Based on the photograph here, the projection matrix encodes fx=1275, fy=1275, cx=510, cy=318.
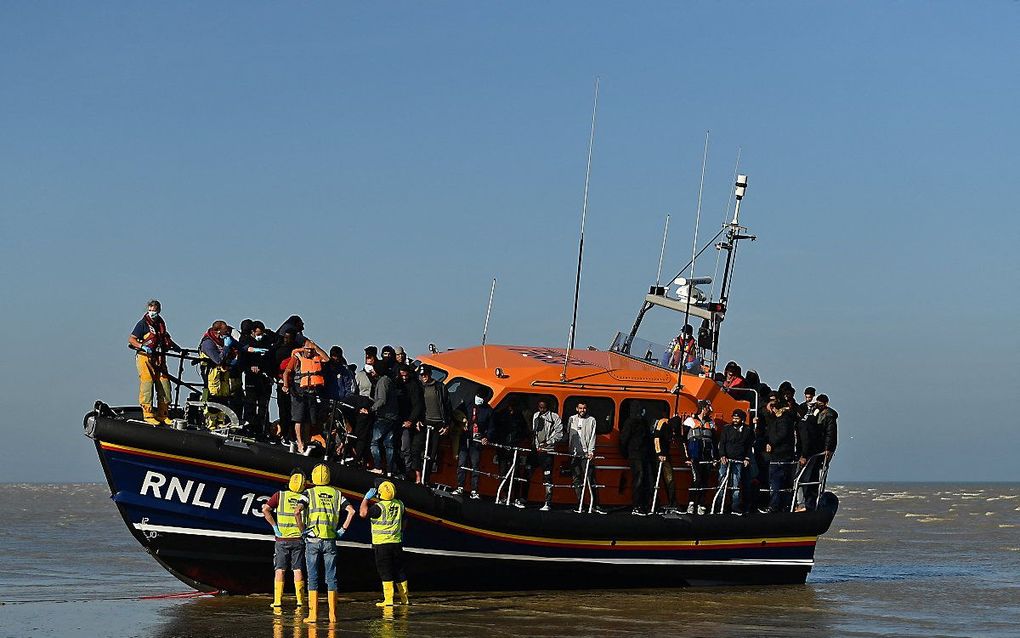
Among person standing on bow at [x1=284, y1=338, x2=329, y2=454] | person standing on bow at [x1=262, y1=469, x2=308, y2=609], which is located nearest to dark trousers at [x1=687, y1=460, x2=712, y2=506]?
person standing on bow at [x1=284, y1=338, x2=329, y2=454]

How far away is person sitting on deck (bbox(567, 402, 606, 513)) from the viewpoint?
14102 mm

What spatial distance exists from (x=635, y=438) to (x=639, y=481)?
49 centimetres

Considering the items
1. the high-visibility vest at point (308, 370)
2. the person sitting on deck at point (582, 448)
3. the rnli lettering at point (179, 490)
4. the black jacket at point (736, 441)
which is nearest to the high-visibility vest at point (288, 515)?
the rnli lettering at point (179, 490)

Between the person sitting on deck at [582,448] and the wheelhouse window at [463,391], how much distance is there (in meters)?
1.00

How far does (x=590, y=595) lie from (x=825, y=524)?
137 inches

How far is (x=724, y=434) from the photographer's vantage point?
1486 centimetres

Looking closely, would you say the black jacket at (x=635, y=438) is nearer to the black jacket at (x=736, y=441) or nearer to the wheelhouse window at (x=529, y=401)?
the wheelhouse window at (x=529, y=401)

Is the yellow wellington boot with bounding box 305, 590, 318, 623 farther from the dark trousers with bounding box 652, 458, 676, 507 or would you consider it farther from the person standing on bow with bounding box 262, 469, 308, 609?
the dark trousers with bounding box 652, 458, 676, 507

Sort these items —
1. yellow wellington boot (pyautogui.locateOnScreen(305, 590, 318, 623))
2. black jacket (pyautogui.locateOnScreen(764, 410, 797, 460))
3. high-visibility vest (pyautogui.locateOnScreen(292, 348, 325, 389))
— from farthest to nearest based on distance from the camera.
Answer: black jacket (pyautogui.locateOnScreen(764, 410, 797, 460)) → high-visibility vest (pyautogui.locateOnScreen(292, 348, 325, 389)) → yellow wellington boot (pyautogui.locateOnScreen(305, 590, 318, 623))

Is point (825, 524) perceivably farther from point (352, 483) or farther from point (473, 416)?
point (352, 483)

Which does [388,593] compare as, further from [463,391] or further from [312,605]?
[463,391]

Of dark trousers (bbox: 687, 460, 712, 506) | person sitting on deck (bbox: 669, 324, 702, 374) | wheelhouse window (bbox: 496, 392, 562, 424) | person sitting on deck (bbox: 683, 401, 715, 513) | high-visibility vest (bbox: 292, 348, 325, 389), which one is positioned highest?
person sitting on deck (bbox: 669, 324, 702, 374)

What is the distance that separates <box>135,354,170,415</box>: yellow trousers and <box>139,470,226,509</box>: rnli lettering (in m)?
0.66

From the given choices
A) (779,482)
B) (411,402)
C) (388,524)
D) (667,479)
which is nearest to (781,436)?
(779,482)
